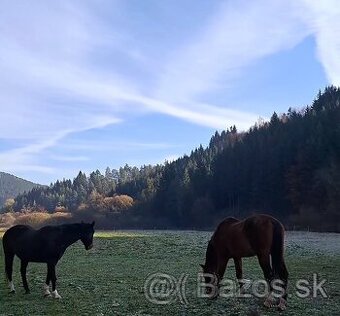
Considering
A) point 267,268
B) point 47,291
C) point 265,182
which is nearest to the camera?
point 267,268

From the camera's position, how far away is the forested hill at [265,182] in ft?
192

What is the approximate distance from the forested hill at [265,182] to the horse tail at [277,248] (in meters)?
43.8

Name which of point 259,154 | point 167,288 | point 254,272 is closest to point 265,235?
point 167,288

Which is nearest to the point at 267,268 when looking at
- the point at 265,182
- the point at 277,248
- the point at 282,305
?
the point at 277,248

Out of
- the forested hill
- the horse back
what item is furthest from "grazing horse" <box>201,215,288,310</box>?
the forested hill

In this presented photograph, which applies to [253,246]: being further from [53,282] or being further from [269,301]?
[53,282]

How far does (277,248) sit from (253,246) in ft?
1.66

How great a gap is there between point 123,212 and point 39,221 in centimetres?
2724

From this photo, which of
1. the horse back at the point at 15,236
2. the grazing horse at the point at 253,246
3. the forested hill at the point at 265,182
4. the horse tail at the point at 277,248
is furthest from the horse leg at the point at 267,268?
the forested hill at the point at 265,182

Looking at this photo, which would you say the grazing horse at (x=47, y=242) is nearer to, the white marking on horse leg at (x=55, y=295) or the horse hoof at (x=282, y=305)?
the white marking on horse leg at (x=55, y=295)

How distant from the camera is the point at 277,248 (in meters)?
9.41

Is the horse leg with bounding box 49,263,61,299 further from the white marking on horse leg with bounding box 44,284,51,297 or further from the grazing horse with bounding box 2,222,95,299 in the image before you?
the white marking on horse leg with bounding box 44,284,51,297

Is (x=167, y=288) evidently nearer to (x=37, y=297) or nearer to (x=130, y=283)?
(x=130, y=283)

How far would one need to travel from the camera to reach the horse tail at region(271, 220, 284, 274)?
9.34 m
